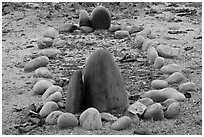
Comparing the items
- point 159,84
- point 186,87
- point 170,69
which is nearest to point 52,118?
point 159,84

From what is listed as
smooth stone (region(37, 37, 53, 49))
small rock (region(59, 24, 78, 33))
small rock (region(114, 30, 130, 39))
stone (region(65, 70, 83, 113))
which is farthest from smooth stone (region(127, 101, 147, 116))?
small rock (region(59, 24, 78, 33))

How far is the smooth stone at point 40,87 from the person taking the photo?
15.2 feet

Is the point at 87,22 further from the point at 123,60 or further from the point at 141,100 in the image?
the point at 141,100

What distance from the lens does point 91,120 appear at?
12.5 feet

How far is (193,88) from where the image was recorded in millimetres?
4637

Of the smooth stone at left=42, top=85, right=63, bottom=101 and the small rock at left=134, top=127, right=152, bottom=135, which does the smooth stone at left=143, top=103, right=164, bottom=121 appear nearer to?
the small rock at left=134, top=127, right=152, bottom=135

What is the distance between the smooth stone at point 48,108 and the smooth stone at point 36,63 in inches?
50.3

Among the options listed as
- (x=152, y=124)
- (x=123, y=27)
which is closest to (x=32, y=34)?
(x=123, y=27)

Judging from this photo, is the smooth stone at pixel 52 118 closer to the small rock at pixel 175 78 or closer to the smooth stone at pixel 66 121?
the smooth stone at pixel 66 121

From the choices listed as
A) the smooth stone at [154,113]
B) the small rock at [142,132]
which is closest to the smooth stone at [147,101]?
the smooth stone at [154,113]

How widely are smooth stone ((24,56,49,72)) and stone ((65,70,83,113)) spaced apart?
135 centimetres

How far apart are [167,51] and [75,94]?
1957mm

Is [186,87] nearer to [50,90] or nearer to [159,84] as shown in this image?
[159,84]

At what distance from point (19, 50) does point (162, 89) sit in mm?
2266
